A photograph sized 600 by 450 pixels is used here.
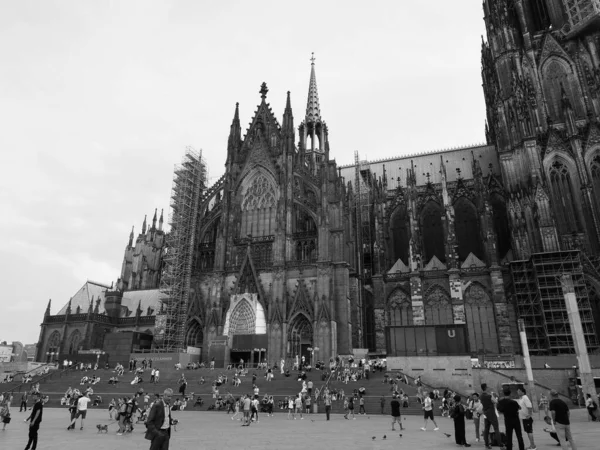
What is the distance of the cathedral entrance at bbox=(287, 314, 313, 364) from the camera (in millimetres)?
39969

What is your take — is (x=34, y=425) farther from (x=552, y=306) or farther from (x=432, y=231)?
(x=432, y=231)

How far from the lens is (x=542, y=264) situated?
39.5 m

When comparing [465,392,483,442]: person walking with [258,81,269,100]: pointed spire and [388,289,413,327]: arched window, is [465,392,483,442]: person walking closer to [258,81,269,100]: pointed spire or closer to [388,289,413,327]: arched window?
[388,289,413,327]: arched window

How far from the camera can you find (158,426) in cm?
767

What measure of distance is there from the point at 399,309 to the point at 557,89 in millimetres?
29026

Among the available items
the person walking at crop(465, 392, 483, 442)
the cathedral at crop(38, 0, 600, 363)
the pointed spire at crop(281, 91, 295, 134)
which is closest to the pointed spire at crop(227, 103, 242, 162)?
Result: the cathedral at crop(38, 0, 600, 363)

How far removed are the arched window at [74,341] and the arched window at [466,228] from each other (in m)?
46.0

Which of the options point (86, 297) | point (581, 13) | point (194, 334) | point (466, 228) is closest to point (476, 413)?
point (194, 334)

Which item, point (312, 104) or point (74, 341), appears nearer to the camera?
point (74, 341)

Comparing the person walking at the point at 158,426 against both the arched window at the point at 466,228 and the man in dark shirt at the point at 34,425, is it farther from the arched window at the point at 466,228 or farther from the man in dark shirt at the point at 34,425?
the arched window at the point at 466,228

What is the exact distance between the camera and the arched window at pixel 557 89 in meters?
46.9

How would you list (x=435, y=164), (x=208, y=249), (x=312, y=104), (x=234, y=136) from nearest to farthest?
(x=208, y=249) → (x=234, y=136) → (x=435, y=164) → (x=312, y=104)

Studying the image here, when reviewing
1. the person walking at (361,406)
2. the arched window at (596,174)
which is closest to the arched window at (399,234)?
the arched window at (596,174)

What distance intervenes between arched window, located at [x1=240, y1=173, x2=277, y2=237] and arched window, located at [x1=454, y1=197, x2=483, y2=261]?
2136 centimetres
